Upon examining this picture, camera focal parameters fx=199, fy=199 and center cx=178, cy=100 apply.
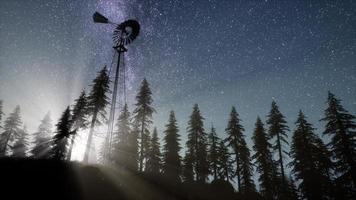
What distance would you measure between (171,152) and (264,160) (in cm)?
1535

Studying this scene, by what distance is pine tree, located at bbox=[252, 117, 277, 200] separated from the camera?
31.0 metres

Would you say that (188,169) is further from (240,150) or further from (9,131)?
(9,131)

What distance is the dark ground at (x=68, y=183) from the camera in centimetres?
1198

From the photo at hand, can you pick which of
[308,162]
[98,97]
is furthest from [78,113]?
[308,162]

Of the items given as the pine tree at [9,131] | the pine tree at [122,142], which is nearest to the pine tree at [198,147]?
the pine tree at [122,142]

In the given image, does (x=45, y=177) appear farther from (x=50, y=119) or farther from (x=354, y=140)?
(x=50, y=119)

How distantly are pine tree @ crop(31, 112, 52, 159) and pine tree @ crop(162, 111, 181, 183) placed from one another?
959 inches

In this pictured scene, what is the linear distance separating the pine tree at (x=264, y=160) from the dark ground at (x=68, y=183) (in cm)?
1559

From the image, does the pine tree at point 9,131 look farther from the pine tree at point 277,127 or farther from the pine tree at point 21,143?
the pine tree at point 277,127

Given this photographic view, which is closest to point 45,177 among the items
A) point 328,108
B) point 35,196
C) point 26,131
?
point 35,196

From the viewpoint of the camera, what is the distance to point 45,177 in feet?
46.5

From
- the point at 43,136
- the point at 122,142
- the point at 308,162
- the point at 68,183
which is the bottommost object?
the point at 68,183

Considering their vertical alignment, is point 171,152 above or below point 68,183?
above

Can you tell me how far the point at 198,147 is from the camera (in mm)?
34531
